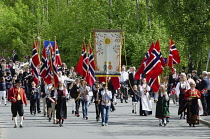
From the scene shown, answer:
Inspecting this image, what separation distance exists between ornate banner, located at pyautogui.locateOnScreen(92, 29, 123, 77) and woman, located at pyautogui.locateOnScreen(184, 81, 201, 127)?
3.62 m

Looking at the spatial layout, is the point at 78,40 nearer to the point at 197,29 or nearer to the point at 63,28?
the point at 63,28

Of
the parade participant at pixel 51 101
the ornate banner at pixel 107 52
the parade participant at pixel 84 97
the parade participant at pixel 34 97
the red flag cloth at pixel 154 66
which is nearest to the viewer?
the parade participant at pixel 51 101

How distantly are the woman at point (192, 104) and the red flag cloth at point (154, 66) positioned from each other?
7.58ft

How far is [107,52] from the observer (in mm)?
24516

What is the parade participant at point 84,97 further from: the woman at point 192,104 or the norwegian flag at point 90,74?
the woman at point 192,104

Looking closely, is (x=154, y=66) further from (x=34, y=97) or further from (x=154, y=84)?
(x=34, y=97)

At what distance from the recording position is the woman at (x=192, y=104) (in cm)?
2169

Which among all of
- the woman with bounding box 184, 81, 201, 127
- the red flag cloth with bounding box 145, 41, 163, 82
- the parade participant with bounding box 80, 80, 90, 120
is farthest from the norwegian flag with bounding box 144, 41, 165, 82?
the parade participant with bounding box 80, 80, 90, 120

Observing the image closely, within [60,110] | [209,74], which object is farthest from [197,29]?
[60,110]

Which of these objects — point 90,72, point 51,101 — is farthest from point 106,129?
point 90,72

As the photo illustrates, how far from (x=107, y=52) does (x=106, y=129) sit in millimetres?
4764

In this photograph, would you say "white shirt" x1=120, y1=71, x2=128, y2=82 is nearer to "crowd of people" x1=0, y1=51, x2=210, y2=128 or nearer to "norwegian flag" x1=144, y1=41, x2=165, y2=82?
"crowd of people" x1=0, y1=51, x2=210, y2=128

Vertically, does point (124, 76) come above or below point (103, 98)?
above

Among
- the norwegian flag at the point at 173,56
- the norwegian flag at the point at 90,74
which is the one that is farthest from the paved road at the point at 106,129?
the norwegian flag at the point at 173,56
